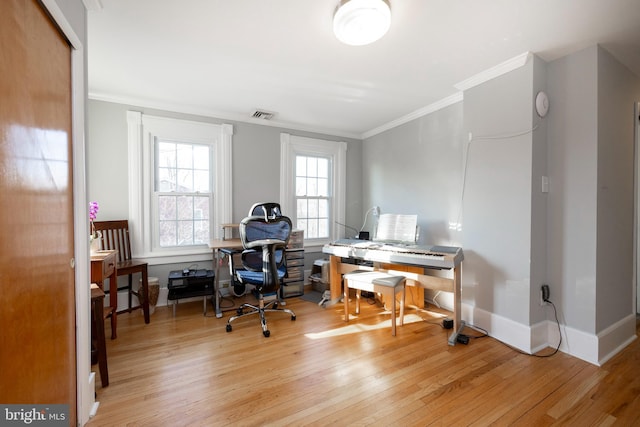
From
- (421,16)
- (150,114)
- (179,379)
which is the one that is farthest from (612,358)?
(150,114)

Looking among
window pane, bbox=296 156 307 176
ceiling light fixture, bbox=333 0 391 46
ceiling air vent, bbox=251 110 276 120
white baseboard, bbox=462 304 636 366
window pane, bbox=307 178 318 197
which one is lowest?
white baseboard, bbox=462 304 636 366

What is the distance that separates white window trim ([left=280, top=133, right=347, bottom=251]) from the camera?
3848mm

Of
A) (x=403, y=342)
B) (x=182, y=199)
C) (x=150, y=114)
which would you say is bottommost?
(x=403, y=342)

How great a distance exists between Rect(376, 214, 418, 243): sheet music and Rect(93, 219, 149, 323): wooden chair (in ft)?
8.59

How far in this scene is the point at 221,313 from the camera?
2.88 metres

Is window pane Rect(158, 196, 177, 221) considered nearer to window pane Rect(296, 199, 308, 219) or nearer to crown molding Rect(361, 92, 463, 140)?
window pane Rect(296, 199, 308, 219)

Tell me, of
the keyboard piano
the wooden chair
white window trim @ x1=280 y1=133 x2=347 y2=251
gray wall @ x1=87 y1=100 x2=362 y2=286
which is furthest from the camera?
white window trim @ x1=280 y1=133 x2=347 y2=251

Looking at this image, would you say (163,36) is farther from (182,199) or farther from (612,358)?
(612,358)

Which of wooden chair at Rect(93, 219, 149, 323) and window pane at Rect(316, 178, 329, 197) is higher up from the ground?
window pane at Rect(316, 178, 329, 197)

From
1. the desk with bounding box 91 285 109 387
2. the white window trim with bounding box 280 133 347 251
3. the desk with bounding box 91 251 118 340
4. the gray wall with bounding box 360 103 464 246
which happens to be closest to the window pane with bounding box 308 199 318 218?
the white window trim with bounding box 280 133 347 251

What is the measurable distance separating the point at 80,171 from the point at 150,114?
2.07m

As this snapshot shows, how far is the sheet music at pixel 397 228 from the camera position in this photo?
306 cm

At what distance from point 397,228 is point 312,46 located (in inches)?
82.2

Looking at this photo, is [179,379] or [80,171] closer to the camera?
[80,171]
